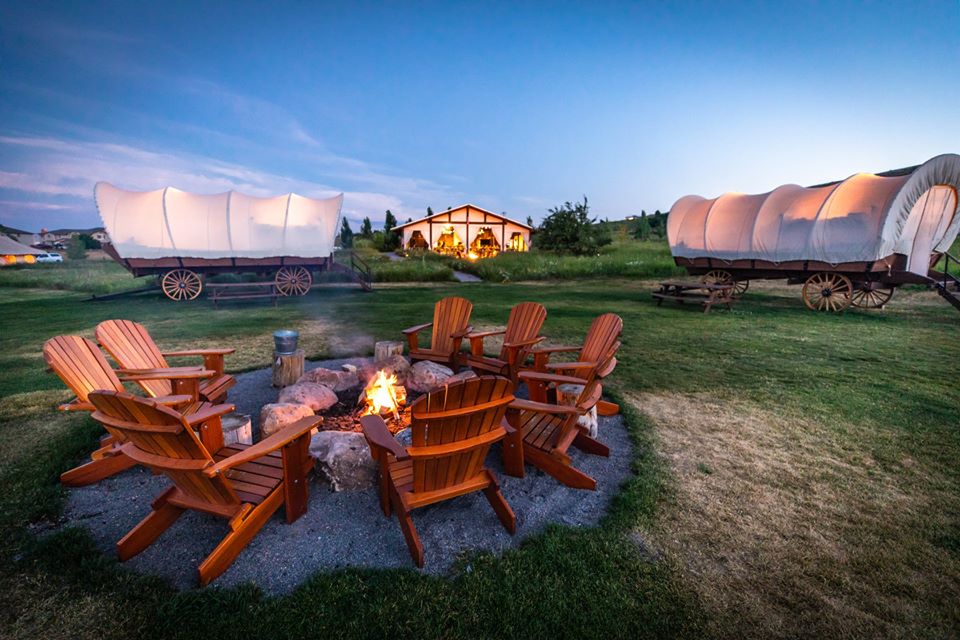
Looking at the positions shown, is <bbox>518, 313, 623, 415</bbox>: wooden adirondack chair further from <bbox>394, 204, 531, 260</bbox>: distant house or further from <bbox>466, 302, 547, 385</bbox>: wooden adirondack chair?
<bbox>394, 204, 531, 260</bbox>: distant house

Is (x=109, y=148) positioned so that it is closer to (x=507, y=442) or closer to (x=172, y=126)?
(x=172, y=126)

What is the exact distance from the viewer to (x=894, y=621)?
6.06 feet

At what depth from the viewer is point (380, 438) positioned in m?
2.37

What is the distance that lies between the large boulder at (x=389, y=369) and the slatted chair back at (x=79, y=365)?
201cm

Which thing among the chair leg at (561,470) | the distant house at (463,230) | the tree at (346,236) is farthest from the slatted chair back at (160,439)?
the tree at (346,236)

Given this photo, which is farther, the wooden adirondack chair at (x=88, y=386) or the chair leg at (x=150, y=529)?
the wooden adirondack chair at (x=88, y=386)

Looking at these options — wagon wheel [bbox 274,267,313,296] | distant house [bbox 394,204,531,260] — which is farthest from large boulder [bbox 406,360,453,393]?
distant house [bbox 394,204,531,260]

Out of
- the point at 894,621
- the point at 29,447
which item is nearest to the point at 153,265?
the point at 29,447

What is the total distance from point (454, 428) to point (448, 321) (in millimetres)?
3042

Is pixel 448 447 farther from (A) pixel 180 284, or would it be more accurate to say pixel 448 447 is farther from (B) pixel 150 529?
(A) pixel 180 284

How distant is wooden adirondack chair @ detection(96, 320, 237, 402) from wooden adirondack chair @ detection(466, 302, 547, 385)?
97.4 inches

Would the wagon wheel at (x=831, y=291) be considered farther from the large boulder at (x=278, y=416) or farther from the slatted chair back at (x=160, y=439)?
the slatted chair back at (x=160, y=439)

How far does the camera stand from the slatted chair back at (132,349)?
3348mm

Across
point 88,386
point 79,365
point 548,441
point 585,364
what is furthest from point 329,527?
point 585,364
